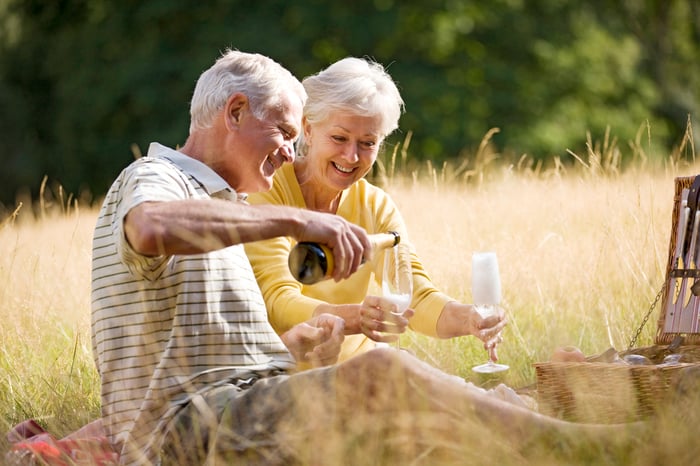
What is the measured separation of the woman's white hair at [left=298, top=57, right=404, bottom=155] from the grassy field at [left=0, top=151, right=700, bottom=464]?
1.05 m

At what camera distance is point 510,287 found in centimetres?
565

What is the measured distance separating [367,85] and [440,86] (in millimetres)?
13645

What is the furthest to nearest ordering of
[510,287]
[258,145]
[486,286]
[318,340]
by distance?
[510,287] → [486,286] → [318,340] → [258,145]

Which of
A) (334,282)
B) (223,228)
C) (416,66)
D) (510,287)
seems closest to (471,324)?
(334,282)

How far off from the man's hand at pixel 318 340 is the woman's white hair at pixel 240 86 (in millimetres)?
Result: 646

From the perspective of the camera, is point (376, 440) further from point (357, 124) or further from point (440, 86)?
point (440, 86)

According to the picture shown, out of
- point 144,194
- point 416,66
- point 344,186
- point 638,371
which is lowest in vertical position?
point 638,371

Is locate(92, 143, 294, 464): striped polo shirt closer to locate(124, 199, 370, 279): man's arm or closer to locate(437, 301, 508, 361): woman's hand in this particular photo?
locate(124, 199, 370, 279): man's arm

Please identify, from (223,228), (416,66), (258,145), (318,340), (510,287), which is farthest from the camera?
(416,66)

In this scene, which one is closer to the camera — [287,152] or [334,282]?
[287,152]

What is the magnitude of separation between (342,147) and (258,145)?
0.83 meters

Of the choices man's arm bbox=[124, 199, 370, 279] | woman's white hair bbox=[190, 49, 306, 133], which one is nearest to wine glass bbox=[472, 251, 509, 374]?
woman's white hair bbox=[190, 49, 306, 133]

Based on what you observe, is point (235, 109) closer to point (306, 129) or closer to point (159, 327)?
point (159, 327)

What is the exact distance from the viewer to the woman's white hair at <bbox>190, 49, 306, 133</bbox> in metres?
2.99
